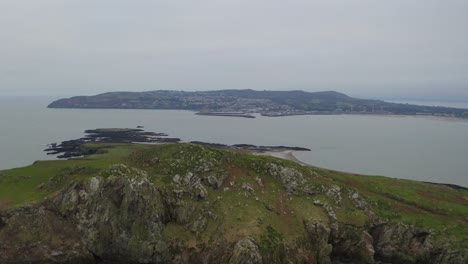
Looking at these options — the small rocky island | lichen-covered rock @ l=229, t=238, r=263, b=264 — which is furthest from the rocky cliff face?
the small rocky island

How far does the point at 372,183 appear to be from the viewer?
69.1 m

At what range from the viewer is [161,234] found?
4891 cm

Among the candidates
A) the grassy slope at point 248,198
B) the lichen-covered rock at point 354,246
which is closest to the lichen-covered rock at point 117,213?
the grassy slope at point 248,198

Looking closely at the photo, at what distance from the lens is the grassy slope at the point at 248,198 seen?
166 ft

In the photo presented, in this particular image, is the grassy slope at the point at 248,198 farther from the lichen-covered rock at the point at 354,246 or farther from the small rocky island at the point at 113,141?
the small rocky island at the point at 113,141

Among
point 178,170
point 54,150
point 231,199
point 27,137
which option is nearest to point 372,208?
point 231,199

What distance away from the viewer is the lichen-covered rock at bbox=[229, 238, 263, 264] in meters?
44.9

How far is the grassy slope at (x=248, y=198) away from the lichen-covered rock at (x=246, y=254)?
2.19 metres

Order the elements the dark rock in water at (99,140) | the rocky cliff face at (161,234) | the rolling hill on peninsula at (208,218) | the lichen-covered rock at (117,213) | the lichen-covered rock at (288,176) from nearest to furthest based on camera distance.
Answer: the rocky cliff face at (161,234)
the rolling hill on peninsula at (208,218)
the lichen-covered rock at (117,213)
the lichen-covered rock at (288,176)
the dark rock in water at (99,140)

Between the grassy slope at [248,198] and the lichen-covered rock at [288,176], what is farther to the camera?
the lichen-covered rock at [288,176]

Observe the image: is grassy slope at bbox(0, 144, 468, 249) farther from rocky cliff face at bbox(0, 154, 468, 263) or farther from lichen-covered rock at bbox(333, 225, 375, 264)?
lichen-covered rock at bbox(333, 225, 375, 264)

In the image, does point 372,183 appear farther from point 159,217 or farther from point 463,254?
point 159,217

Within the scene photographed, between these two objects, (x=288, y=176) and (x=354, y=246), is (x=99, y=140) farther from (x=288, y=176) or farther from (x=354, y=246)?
(x=354, y=246)

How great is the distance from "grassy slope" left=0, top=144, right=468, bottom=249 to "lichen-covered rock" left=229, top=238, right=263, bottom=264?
86.2 inches
